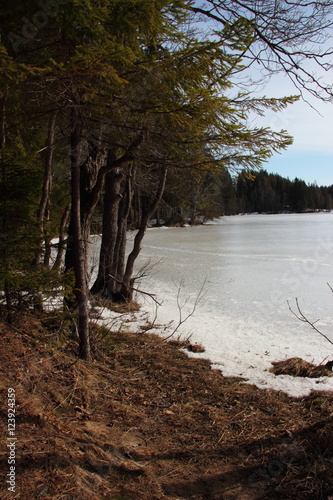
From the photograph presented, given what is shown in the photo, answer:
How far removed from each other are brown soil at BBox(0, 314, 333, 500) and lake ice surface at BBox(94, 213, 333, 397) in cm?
80

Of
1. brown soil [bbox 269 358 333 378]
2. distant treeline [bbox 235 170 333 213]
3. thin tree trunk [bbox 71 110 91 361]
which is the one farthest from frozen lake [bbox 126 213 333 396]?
distant treeline [bbox 235 170 333 213]

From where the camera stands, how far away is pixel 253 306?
29.0 feet

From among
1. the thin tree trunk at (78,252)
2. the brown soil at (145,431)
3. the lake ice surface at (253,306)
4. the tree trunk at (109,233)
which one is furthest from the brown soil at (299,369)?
the tree trunk at (109,233)

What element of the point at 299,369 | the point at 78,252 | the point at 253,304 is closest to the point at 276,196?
the point at 253,304

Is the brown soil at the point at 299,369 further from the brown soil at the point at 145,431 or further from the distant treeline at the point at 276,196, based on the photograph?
the distant treeline at the point at 276,196

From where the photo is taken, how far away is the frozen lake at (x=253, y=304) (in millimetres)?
5633

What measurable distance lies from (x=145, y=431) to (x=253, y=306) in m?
6.02

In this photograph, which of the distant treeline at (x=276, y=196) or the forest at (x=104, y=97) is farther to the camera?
the distant treeline at (x=276, y=196)

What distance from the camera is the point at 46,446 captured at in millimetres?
2482

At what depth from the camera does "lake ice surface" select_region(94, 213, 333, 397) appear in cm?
554

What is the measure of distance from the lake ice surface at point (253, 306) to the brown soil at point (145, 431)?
0.80 metres

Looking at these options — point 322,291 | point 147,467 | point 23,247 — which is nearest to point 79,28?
point 23,247

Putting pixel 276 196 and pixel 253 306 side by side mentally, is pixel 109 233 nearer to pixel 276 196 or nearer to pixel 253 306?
pixel 253 306

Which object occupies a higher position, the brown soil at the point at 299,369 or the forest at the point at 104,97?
the forest at the point at 104,97
